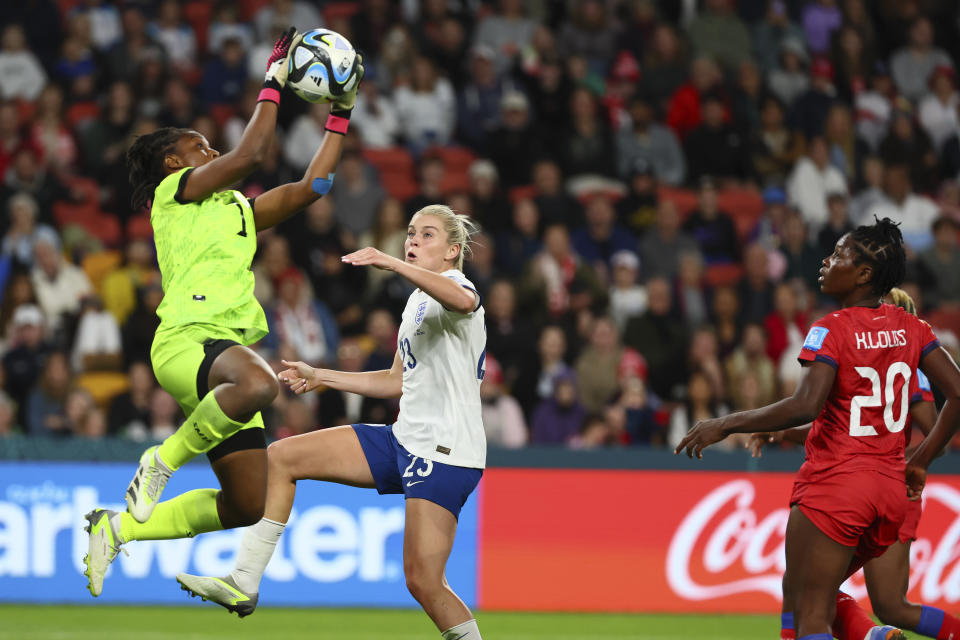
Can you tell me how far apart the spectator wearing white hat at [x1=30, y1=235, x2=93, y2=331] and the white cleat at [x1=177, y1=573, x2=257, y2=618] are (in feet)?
21.3

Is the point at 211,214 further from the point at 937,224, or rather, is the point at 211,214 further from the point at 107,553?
the point at 937,224

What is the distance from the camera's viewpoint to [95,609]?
1051cm

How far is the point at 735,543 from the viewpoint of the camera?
35.6 ft

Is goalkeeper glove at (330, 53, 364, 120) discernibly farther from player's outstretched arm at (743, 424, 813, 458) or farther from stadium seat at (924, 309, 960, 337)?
stadium seat at (924, 309, 960, 337)

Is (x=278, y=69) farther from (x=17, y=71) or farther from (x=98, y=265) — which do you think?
(x=17, y=71)

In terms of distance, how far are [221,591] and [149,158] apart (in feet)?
6.71

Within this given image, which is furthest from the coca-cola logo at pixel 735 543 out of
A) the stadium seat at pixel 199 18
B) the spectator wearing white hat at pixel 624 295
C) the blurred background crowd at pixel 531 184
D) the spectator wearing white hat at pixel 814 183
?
the stadium seat at pixel 199 18

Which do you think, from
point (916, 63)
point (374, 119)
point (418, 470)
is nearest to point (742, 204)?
point (916, 63)

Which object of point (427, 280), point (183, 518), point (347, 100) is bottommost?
point (183, 518)

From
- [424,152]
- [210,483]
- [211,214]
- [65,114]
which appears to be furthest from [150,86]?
[211,214]

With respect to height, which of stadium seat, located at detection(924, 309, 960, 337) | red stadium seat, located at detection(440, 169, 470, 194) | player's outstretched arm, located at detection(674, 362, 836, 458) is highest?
red stadium seat, located at detection(440, 169, 470, 194)

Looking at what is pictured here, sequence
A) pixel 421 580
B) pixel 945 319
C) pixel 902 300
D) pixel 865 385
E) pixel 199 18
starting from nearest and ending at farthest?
pixel 865 385 → pixel 421 580 → pixel 902 300 → pixel 945 319 → pixel 199 18

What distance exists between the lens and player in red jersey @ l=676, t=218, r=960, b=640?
5.45 metres

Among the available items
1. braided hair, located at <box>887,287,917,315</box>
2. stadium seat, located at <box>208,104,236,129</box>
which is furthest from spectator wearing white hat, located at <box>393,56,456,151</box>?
braided hair, located at <box>887,287,917,315</box>
